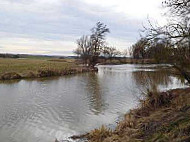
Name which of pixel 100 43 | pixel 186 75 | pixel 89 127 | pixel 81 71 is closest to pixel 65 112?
pixel 89 127

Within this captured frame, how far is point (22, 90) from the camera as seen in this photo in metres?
19.6

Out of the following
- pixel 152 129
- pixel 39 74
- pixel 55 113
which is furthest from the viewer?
pixel 39 74

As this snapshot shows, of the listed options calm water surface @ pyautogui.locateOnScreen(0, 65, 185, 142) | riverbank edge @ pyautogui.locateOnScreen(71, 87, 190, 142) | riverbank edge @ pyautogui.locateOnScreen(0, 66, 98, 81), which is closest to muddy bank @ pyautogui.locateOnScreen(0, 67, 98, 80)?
riverbank edge @ pyautogui.locateOnScreen(0, 66, 98, 81)

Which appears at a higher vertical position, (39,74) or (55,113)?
(39,74)

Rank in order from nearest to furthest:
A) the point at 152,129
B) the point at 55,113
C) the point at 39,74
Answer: the point at 152,129, the point at 55,113, the point at 39,74

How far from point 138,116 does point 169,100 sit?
2.22 metres

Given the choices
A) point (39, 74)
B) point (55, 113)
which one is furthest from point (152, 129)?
point (39, 74)

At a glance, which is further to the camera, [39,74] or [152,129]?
[39,74]

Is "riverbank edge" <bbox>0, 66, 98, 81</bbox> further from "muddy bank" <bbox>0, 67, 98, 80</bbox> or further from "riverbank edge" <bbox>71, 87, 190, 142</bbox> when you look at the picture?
"riverbank edge" <bbox>71, 87, 190, 142</bbox>

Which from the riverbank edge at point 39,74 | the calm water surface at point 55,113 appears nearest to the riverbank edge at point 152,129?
the calm water surface at point 55,113

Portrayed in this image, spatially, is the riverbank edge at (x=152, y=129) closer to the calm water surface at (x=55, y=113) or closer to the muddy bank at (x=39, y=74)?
the calm water surface at (x=55, y=113)

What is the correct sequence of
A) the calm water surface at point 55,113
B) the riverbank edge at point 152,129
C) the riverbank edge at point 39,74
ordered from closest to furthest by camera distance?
the riverbank edge at point 152,129 < the calm water surface at point 55,113 < the riverbank edge at point 39,74

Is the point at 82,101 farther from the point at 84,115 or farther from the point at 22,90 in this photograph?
the point at 22,90

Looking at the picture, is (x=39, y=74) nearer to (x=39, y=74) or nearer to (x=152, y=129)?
(x=39, y=74)
